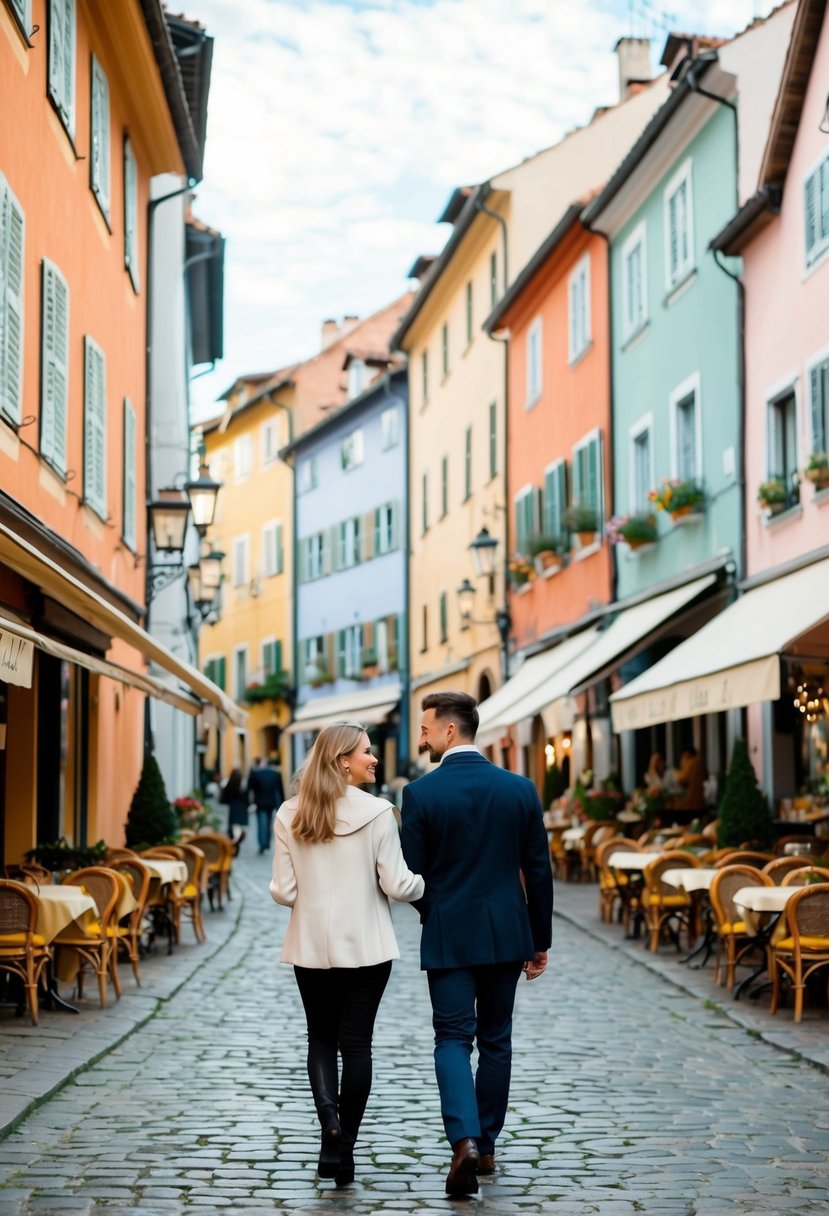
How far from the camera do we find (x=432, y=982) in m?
6.24

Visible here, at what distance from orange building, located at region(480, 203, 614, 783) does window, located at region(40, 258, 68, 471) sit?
840 cm

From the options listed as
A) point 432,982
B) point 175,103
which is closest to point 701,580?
point 175,103

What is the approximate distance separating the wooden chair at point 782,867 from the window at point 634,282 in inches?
464

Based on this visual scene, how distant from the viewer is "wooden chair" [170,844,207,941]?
1492 cm

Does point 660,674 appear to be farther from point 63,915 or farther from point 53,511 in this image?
point 63,915

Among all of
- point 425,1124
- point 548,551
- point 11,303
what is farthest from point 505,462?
point 425,1124

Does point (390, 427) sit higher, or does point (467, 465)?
point (390, 427)

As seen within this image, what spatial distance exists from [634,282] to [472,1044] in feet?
60.6

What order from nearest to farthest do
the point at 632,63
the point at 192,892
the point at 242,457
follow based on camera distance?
the point at 192,892
the point at 632,63
the point at 242,457

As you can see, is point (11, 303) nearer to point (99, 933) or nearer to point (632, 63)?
point (99, 933)

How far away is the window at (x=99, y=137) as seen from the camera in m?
16.2

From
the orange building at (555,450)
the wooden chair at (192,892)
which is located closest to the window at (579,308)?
the orange building at (555,450)

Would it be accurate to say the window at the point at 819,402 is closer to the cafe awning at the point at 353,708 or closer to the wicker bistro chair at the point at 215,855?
the wicker bistro chair at the point at 215,855

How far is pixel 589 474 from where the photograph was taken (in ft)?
83.1
